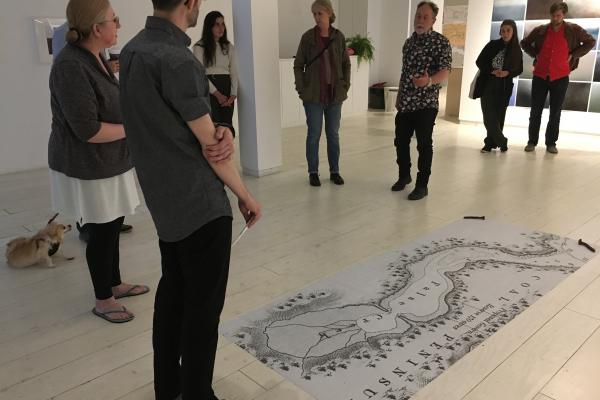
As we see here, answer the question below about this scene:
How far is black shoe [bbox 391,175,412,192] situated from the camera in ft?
14.8

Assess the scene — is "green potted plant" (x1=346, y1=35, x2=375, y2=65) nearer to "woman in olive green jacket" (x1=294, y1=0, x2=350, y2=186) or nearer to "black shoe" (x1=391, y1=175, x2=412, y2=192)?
"woman in olive green jacket" (x1=294, y1=0, x2=350, y2=186)

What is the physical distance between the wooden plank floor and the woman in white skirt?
1.06 feet

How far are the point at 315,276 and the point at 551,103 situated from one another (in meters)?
4.36

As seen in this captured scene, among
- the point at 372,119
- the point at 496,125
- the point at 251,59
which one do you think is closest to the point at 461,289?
the point at 251,59

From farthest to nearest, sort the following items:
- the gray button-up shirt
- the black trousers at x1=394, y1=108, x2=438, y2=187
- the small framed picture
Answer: the small framed picture → the black trousers at x1=394, y1=108, x2=438, y2=187 → the gray button-up shirt

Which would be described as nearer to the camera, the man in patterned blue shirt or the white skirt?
the white skirt

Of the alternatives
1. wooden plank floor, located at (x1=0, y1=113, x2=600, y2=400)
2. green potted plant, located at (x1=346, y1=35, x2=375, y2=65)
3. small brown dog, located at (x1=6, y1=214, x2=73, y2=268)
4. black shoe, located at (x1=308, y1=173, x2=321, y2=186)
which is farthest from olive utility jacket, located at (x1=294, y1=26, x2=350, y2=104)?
green potted plant, located at (x1=346, y1=35, x2=375, y2=65)

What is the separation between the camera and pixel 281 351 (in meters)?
2.17

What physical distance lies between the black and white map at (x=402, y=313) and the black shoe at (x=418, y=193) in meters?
0.89

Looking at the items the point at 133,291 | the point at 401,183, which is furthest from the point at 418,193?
the point at 133,291

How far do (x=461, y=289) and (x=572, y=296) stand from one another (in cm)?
54

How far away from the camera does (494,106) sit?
19.1ft

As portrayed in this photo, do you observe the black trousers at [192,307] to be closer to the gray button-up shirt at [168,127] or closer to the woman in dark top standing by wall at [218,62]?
the gray button-up shirt at [168,127]

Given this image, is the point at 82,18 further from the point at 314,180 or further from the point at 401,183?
the point at 401,183
